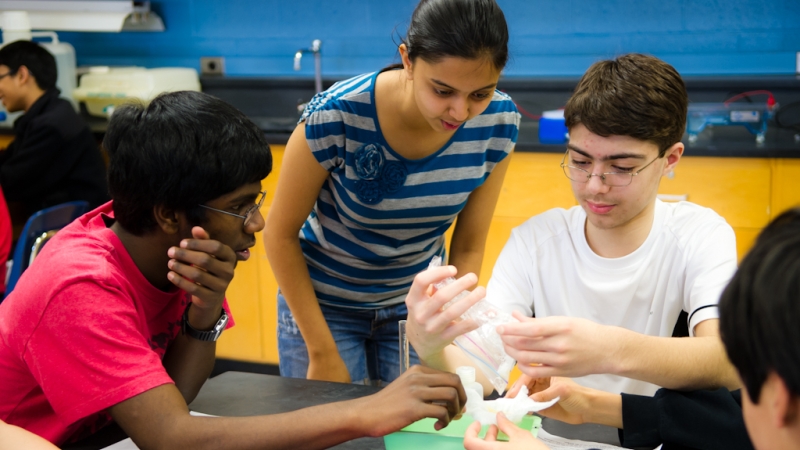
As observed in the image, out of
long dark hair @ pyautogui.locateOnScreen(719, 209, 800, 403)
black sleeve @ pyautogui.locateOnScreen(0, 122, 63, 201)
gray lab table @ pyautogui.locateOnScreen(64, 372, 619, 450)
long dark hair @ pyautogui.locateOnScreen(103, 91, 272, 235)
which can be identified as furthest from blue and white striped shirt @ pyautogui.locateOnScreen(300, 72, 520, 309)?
black sleeve @ pyautogui.locateOnScreen(0, 122, 63, 201)

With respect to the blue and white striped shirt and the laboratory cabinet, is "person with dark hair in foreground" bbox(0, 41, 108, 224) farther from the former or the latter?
the blue and white striped shirt

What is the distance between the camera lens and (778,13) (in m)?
3.21

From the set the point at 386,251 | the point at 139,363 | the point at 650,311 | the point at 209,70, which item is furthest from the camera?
the point at 209,70

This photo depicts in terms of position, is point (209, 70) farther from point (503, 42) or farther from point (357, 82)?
point (503, 42)

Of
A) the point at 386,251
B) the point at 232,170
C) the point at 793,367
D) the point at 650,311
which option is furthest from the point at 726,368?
the point at 232,170

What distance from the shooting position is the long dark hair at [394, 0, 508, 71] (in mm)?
1406

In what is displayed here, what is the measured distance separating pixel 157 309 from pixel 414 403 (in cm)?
54

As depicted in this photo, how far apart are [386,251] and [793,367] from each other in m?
1.12

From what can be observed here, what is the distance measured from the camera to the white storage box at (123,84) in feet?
12.4

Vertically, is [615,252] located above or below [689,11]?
below

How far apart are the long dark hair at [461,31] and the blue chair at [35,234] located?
168cm

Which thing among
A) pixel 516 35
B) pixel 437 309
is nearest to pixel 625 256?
pixel 437 309

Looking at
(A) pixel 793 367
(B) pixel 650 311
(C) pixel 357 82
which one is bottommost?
(B) pixel 650 311

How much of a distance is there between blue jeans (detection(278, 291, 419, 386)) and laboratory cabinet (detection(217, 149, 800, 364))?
1.30 meters
